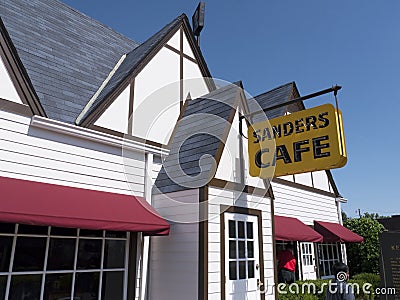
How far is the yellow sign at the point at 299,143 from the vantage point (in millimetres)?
6590

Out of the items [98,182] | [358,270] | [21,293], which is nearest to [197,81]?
[98,182]

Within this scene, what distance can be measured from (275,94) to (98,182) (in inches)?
392

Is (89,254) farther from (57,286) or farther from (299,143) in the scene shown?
(299,143)

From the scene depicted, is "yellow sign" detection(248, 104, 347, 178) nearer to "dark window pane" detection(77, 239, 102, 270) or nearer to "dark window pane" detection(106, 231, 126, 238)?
"dark window pane" detection(106, 231, 126, 238)

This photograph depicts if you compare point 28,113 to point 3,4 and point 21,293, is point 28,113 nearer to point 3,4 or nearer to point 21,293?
point 21,293

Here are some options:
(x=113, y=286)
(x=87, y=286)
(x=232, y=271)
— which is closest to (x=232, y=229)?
(x=232, y=271)

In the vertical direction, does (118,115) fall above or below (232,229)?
above

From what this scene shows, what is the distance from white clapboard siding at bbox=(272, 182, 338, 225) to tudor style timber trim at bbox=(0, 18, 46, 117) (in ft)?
26.0

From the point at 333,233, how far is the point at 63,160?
32.3 feet

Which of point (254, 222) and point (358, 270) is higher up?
point (254, 222)

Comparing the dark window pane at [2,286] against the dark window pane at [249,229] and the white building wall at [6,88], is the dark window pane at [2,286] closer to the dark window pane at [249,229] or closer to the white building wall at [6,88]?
the white building wall at [6,88]

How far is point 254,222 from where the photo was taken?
7387mm

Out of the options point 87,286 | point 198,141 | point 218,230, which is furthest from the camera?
point 198,141

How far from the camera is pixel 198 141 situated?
7570 mm
